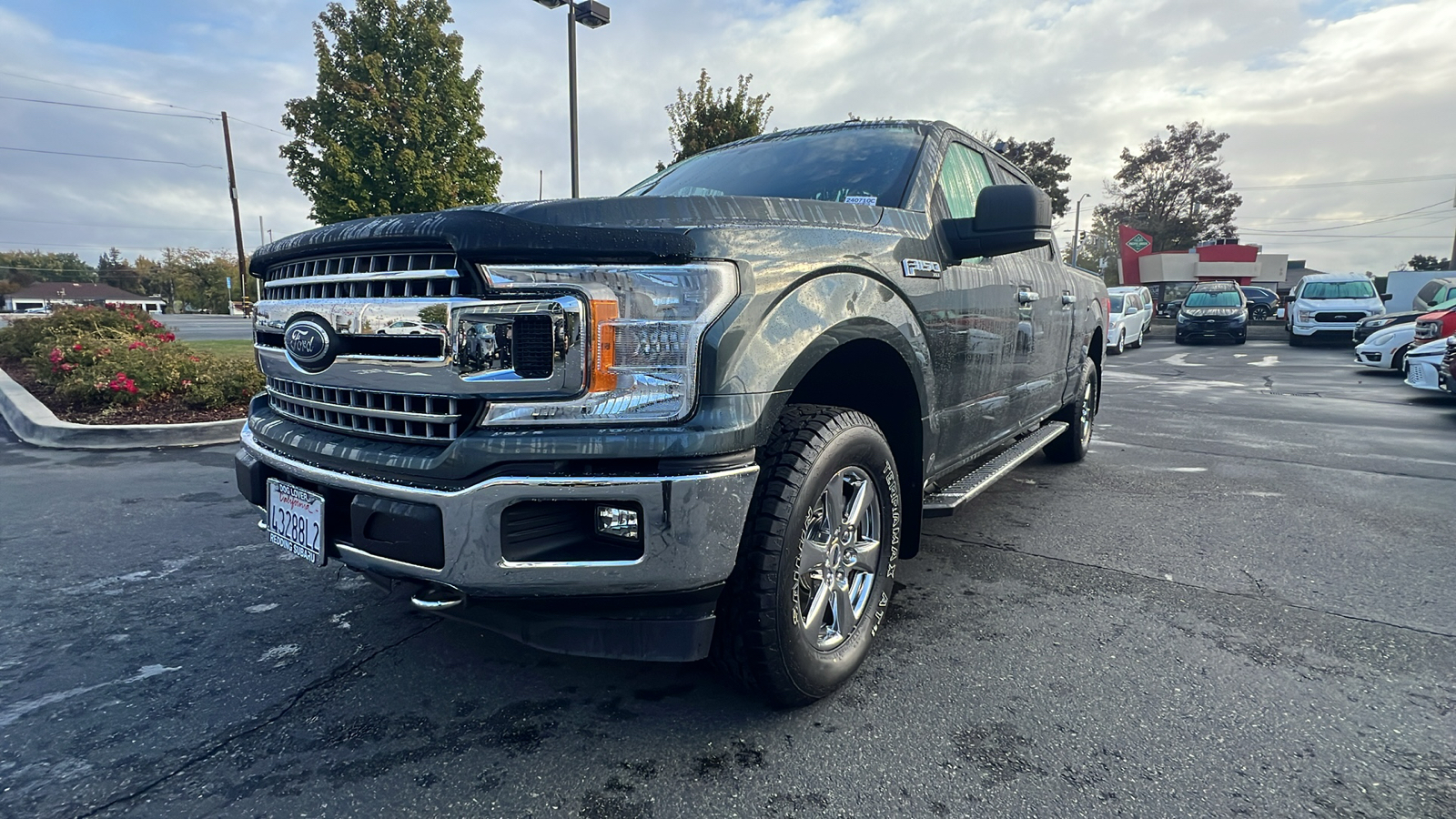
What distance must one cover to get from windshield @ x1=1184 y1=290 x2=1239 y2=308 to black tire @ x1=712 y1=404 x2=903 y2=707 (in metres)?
22.8

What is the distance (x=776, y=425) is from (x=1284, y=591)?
2461 mm

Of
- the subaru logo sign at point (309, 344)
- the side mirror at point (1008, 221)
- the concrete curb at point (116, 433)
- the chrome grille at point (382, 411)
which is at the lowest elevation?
the concrete curb at point (116, 433)

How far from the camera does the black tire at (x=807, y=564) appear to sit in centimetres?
195

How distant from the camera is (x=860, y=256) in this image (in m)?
2.36

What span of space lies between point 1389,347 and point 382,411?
52.1 feet

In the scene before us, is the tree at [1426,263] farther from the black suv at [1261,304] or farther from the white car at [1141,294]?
the white car at [1141,294]

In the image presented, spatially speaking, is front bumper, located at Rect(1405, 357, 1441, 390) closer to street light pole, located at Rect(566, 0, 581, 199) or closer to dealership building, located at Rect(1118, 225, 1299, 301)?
street light pole, located at Rect(566, 0, 581, 199)

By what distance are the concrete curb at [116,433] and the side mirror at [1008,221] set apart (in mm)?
5903

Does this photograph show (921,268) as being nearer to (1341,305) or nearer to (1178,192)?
(1341,305)

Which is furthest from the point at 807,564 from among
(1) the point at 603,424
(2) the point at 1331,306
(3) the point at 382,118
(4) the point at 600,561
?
(2) the point at 1331,306

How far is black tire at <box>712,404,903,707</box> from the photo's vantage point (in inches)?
76.9

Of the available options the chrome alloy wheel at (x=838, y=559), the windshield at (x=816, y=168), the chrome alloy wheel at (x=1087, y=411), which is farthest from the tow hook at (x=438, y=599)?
the chrome alloy wheel at (x=1087, y=411)

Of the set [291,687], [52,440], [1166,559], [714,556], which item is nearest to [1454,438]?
[1166,559]

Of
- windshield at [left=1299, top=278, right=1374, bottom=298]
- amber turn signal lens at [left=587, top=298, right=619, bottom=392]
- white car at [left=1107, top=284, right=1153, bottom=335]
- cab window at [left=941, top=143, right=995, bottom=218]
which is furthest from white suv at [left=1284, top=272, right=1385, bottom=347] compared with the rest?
amber turn signal lens at [left=587, top=298, right=619, bottom=392]
